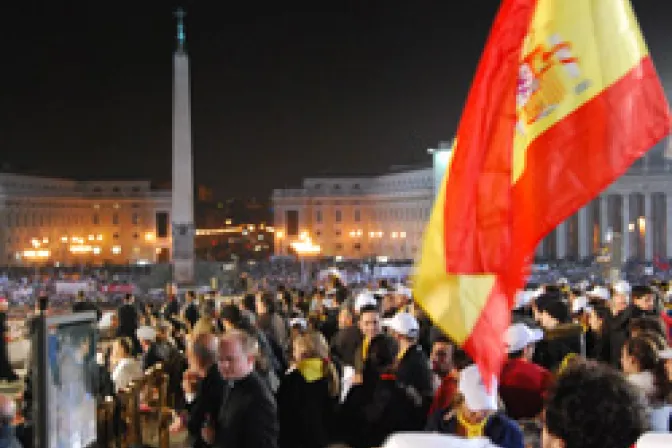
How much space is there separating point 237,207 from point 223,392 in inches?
6697

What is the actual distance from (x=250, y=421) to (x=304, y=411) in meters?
1.25

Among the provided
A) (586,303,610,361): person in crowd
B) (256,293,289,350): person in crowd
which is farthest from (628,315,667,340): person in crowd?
(256,293,289,350): person in crowd

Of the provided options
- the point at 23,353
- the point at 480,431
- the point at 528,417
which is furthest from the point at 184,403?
the point at 23,353

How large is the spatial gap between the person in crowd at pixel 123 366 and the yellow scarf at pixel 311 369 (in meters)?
1.53

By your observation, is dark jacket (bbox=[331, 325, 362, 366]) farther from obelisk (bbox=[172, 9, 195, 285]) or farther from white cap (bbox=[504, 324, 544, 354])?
obelisk (bbox=[172, 9, 195, 285])

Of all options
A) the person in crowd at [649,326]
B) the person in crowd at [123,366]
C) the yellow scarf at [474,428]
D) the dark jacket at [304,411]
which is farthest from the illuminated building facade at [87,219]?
the yellow scarf at [474,428]

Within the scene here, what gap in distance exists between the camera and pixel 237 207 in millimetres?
174375

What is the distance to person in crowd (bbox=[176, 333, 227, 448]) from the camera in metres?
5.36

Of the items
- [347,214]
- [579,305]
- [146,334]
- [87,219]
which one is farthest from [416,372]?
[347,214]

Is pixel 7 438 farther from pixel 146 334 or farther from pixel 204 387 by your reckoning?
pixel 146 334

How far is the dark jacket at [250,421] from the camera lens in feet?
14.4

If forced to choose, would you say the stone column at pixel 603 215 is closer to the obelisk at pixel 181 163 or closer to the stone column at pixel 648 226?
the stone column at pixel 648 226

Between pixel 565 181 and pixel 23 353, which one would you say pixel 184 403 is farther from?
pixel 23 353

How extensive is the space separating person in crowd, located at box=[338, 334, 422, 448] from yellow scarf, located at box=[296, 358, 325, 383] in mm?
338
